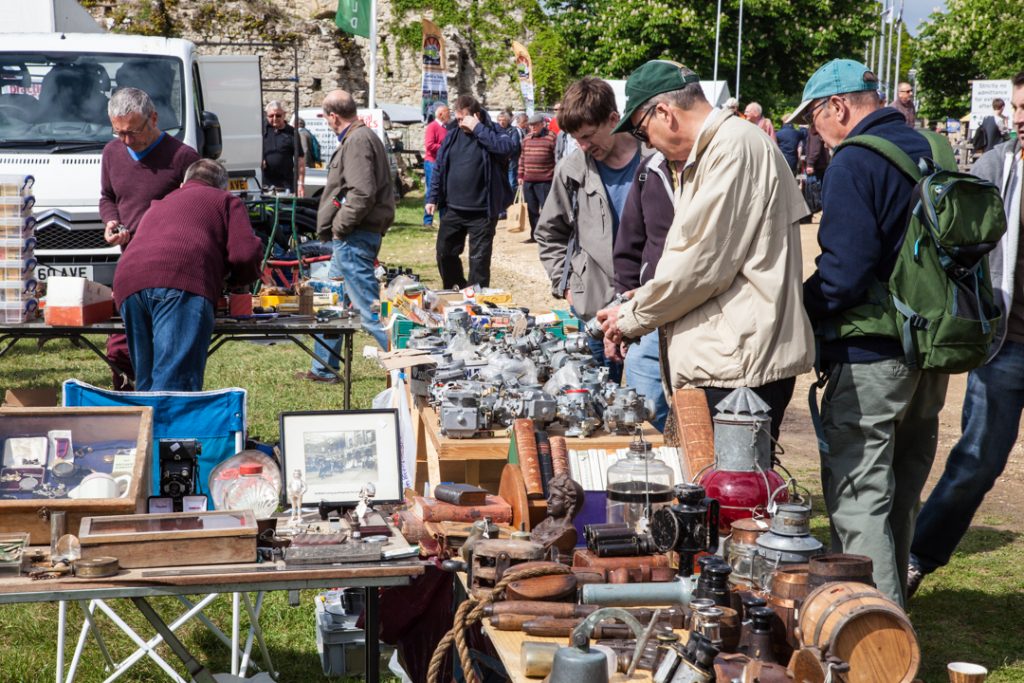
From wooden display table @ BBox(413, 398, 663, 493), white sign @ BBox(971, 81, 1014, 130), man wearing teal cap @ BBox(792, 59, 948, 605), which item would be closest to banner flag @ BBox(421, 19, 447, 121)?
white sign @ BBox(971, 81, 1014, 130)

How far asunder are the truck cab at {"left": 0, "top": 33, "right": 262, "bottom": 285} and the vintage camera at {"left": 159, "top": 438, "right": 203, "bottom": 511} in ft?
17.9

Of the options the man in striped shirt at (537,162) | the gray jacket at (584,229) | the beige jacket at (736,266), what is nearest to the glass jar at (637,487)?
the beige jacket at (736,266)

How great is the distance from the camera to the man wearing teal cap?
11.2ft

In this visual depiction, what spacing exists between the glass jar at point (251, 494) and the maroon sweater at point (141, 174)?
3824mm

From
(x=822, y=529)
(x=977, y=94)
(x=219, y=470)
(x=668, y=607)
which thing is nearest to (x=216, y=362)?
(x=822, y=529)

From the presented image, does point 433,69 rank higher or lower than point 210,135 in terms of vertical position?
higher

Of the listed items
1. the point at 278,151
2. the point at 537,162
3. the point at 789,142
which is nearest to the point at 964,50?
the point at 789,142

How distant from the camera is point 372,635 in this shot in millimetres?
3031

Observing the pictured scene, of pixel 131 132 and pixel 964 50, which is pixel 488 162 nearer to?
pixel 131 132

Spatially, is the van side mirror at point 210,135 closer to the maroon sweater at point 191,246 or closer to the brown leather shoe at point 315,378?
the brown leather shoe at point 315,378

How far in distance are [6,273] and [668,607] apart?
4.77 m

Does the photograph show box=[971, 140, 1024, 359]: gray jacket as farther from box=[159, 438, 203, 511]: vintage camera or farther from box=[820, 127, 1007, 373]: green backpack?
box=[159, 438, 203, 511]: vintage camera

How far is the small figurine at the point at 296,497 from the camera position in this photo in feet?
10.2

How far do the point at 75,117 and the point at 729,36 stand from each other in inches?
1362
